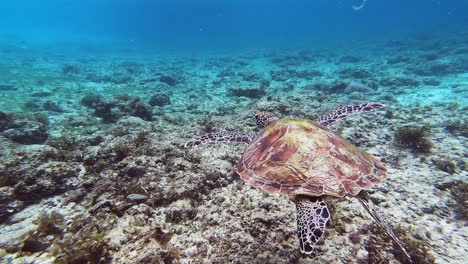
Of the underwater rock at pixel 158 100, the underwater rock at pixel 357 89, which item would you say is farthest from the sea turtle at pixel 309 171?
the underwater rock at pixel 357 89

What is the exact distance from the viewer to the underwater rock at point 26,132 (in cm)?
701

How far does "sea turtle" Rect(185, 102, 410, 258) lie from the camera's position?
2.67 meters

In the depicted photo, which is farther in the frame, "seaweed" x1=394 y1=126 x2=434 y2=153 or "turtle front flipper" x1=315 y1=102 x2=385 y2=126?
"seaweed" x1=394 y1=126 x2=434 y2=153

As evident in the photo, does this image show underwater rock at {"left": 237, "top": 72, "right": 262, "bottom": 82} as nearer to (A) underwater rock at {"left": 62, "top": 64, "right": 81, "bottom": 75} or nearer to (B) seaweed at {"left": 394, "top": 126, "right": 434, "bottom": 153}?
(B) seaweed at {"left": 394, "top": 126, "right": 434, "bottom": 153}

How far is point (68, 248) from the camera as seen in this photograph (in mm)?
2934

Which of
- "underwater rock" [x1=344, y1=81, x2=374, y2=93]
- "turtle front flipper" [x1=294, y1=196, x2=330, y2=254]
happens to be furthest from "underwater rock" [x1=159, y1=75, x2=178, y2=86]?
"turtle front flipper" [x1=294, y1=196, x2=330, y2=254]

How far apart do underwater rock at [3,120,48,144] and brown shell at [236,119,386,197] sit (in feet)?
25.4

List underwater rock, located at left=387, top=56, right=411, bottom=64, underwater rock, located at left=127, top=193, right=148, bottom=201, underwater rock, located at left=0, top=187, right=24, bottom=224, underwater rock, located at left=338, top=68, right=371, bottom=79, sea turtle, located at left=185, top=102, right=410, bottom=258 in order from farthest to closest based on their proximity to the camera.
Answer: underwater rock, located at left=387, top=56, right=411, bottom=64, underwater rock, located at left=338, top=68, right=371, bottom=79, underwater rock, located at left=127, top=193, right=148, bottom=201, underwater rock, located at left=0, top=187, right=24, bottom=224, sea turtle, located at left=185, top=102, right=410, bottom=258

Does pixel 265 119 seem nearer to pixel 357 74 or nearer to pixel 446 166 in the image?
pixel 446 166

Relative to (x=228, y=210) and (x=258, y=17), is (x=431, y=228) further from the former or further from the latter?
(x=258, y=17)

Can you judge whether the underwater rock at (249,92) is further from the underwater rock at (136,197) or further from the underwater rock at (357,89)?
the underwater rock at (136,197)

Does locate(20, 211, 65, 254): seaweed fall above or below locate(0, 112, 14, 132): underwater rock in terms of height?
below

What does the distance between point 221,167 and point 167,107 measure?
27.2 ft

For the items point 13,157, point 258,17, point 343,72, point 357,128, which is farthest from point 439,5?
point 13,157
